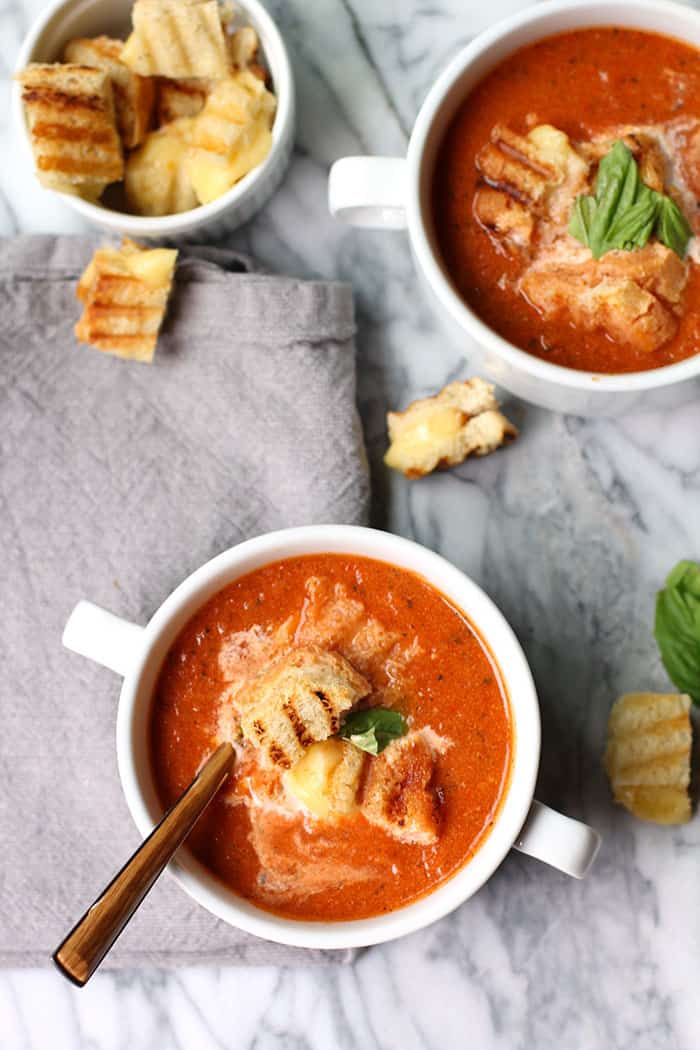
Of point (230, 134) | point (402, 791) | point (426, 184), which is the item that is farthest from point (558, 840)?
point (230, 134)

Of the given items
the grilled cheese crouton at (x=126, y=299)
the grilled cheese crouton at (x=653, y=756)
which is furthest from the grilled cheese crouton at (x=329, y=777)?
the grilled cheese crouton at (x=126, y=299)

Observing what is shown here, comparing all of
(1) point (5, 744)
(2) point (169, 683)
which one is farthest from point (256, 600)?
(1) point (5, 744)

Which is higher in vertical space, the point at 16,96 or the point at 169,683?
the point at 16,96

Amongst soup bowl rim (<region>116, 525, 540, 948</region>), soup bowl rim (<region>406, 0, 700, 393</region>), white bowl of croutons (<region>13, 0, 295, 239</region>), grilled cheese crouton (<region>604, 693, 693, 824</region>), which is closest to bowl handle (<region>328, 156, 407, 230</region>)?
soup bowl rim (<region>406, 0, 700, 393</region>)

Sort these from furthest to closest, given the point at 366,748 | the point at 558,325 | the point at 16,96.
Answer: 1. the point at 16,96
2. the point at 558,325
3. the point at 366,748

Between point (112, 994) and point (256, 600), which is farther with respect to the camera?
point (112, 994)

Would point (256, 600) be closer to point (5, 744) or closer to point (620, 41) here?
point (5, 744)

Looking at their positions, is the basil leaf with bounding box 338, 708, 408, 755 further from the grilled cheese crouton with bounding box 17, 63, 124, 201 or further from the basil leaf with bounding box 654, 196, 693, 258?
the grilled cheese crouton with bounding box 17, 63, 124, 201
